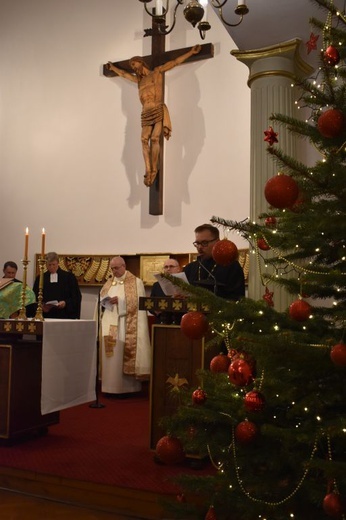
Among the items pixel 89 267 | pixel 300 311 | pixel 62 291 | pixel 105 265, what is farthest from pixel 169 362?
pixel 89 267

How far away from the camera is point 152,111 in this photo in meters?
7.78

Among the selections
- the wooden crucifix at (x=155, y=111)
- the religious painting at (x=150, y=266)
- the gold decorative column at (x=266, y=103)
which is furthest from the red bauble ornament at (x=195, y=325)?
the wooden crucifix at (x=155, y=111)

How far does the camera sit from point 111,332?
700 centimetres

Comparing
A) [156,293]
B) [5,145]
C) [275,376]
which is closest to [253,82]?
[156,293]

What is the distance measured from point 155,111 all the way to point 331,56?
19.5ft

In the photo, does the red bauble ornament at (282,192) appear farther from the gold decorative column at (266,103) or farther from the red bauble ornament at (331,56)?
the gold decorative column at (266,103)

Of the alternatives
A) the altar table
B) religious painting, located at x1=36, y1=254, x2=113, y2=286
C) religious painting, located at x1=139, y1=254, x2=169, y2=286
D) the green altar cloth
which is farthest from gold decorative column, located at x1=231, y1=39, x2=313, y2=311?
religious painting, located at x1=36, y1=254, x2=113, y2=286

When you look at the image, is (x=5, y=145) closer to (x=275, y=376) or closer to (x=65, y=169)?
(x=65, y=169)

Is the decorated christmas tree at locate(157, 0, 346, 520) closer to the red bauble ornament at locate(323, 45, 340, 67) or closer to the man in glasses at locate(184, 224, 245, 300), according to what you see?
the red bauble ornament at locate(323, 45, 340, 67)

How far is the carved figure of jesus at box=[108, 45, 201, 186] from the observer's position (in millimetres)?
7770

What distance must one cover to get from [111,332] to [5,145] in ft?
13.4

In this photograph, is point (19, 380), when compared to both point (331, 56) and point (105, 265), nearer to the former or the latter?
point (331, 56)

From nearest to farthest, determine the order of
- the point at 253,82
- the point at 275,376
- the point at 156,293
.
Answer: the point at 275,376
the point at 253,82
the point at 156,293

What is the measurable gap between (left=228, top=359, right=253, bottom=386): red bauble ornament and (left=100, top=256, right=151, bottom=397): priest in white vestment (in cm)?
501
